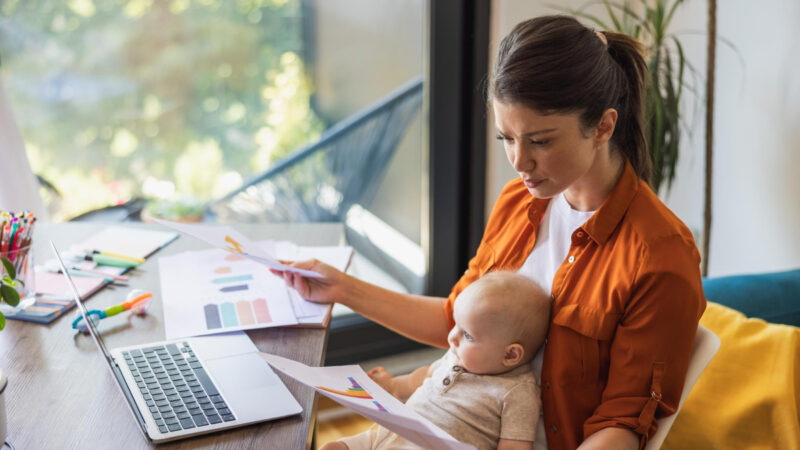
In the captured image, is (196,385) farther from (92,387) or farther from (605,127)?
(605,127)

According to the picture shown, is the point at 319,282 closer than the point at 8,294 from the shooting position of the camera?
No

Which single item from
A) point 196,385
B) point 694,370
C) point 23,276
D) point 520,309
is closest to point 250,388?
point 196,385

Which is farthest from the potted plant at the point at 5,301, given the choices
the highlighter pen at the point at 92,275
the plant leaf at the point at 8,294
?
the highlighter pen at the point at 92,275

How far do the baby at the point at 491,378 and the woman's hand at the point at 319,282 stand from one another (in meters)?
0.28

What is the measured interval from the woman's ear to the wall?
1.11 meters

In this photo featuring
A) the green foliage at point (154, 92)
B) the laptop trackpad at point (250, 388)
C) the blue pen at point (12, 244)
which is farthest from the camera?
the green foliage at point (154, 92)

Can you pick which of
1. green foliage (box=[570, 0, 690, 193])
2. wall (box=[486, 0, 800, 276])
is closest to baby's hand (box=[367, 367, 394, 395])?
green foliage (box=[570, 0, 690, 193])

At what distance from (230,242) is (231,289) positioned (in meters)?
0.10

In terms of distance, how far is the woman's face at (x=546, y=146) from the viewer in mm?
1199

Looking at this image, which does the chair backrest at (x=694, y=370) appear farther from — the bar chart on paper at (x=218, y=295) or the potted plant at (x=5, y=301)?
the potted plant at (x=5, y=301)

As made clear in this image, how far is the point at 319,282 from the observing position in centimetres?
149

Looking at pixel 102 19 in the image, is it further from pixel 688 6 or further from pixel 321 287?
pixel 688 6

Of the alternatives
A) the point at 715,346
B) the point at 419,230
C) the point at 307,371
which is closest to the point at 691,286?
the point at 715,346

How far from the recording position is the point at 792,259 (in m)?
2.13
